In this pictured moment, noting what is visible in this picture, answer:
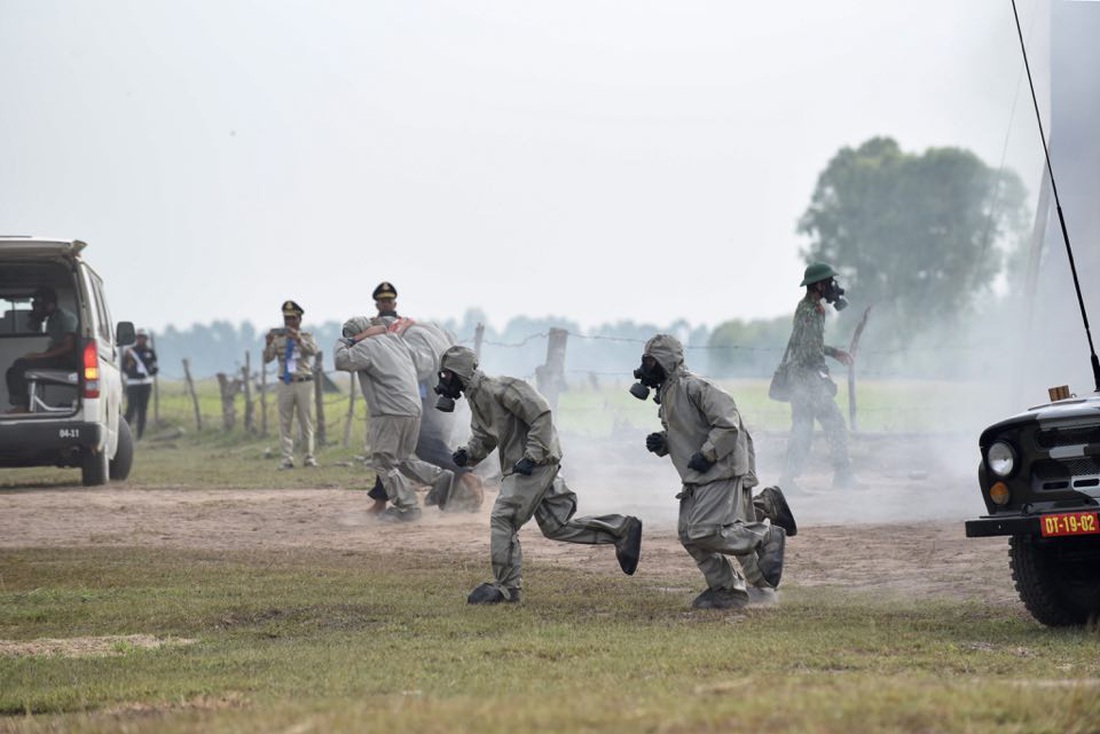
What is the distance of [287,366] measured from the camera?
840 inches

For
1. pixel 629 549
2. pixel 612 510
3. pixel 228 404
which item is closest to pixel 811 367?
pixel 612 510

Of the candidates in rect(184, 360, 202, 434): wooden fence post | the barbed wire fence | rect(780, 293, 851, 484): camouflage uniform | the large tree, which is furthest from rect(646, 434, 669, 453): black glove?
the large tree

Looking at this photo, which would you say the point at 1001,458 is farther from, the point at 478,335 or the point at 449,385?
the point at 478,335

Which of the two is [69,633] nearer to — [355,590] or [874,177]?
[355,590]

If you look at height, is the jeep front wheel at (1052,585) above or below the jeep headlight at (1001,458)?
below

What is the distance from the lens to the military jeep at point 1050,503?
7.83 m

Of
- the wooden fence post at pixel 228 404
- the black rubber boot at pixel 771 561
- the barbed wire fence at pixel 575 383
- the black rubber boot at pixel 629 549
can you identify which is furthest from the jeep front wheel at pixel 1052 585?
the wooden fence post at pixel 228 404

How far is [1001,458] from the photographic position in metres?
8.20

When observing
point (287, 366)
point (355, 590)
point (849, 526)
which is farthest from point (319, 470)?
point (355, 590)

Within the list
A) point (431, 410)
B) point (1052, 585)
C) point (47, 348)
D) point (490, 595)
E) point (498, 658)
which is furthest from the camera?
point (47, 348)

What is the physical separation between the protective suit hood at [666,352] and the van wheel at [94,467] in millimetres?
10339

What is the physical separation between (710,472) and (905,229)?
230 feet

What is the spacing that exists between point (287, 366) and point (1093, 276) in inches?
382

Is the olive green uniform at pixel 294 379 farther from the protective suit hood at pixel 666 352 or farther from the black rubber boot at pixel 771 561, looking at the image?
the black rubber boot at pixel 771 561
